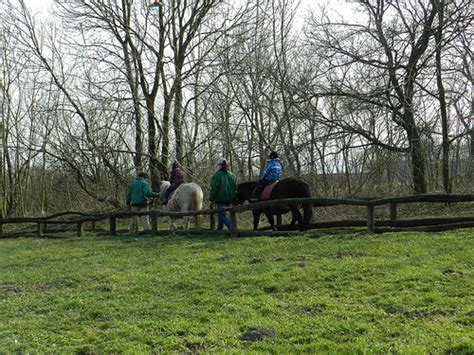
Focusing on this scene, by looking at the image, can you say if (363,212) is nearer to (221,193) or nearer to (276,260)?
(221,193)

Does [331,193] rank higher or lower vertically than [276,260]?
higher

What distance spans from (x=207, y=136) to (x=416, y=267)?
1373cm

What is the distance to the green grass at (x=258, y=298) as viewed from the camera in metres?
4.55

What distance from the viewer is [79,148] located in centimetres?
2172

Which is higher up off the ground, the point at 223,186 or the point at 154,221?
the point at 223,186

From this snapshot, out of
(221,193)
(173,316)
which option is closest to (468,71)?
(221,193)

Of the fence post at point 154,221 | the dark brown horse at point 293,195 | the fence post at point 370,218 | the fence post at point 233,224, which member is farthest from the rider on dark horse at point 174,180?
the fence post at point 370,218

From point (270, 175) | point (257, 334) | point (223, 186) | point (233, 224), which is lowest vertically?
point (257, 334)

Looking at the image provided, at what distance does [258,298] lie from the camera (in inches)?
236

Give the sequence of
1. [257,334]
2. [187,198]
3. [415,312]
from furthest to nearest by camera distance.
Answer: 1. [187,198]
2. [415,312]
3. [257,334]

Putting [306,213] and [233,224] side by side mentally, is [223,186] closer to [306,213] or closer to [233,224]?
[233,224]

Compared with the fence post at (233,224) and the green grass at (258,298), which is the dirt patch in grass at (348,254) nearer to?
the green grass at (258,298)

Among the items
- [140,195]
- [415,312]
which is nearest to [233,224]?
[140,195]

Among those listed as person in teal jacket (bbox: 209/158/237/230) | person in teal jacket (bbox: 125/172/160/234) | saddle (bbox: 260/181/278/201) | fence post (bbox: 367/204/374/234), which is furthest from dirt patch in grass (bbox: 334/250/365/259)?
person in teal jacket (bbox: 125/172/160/234)
